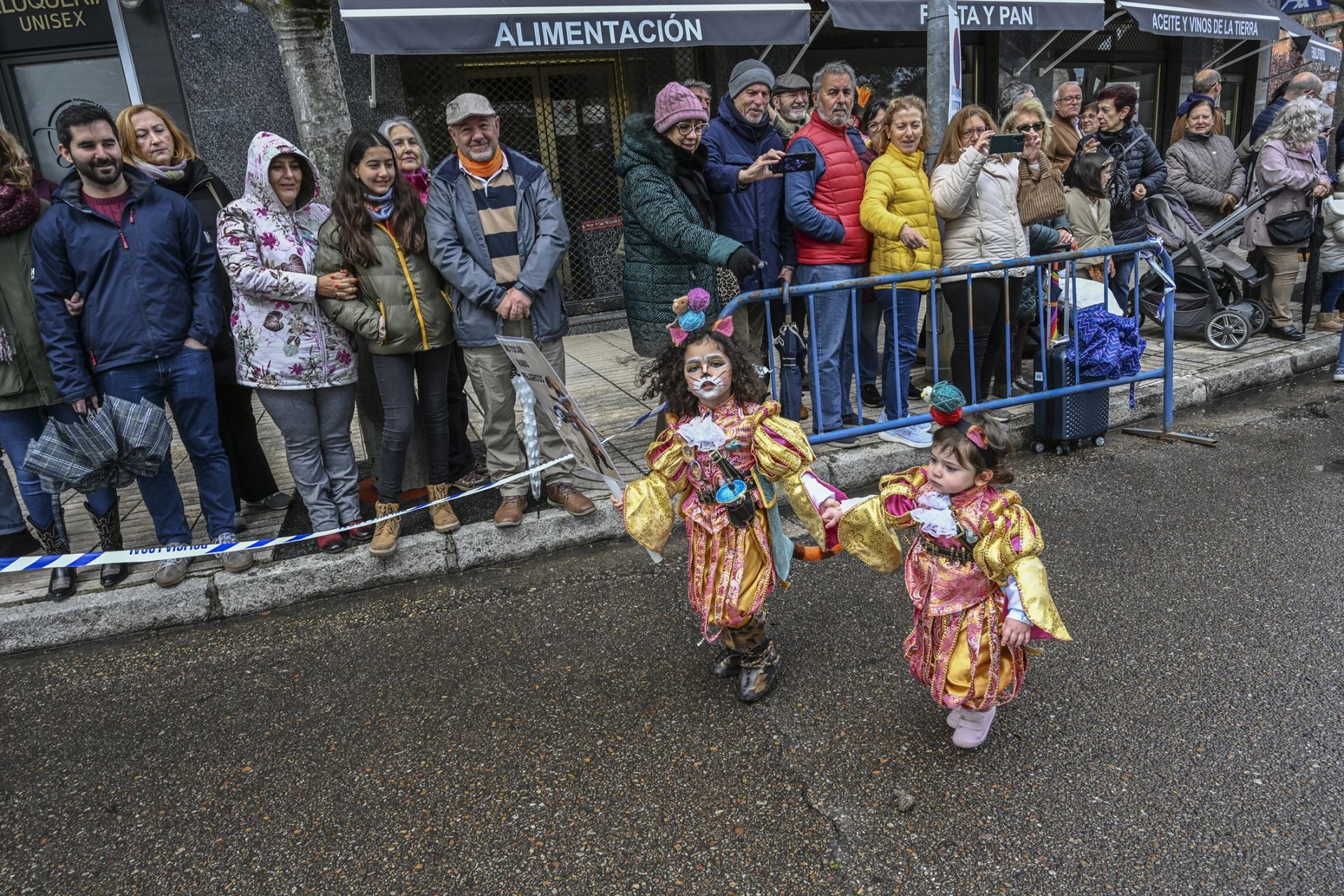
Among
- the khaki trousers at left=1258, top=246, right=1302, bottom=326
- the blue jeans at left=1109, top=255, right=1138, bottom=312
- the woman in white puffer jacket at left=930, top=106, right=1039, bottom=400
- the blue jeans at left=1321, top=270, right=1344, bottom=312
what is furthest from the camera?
the blue jeans at left=1321, top=270, right=1344, bottom=312

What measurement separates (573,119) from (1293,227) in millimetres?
6564

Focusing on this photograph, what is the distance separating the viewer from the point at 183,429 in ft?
14.3

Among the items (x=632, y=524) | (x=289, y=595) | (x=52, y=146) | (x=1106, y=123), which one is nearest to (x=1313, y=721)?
(x=632, y=524)

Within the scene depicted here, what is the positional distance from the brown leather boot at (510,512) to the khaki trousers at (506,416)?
1.6 inches

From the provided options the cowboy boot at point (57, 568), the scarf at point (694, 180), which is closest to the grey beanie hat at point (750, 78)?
the scarf at point (694, 180)

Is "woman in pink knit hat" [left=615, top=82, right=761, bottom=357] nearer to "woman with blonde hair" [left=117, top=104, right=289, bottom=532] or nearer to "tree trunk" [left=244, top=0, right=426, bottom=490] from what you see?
"tree trunk" [left=244, top=0, right=426, bottom=490]

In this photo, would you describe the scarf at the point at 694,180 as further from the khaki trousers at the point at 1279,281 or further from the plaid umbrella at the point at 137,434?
the khaki trousers at the point at 1279,281

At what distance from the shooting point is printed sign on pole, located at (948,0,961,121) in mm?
5508

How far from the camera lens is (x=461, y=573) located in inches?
175

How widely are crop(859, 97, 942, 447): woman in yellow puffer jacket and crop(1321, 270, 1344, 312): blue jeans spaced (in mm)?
4292

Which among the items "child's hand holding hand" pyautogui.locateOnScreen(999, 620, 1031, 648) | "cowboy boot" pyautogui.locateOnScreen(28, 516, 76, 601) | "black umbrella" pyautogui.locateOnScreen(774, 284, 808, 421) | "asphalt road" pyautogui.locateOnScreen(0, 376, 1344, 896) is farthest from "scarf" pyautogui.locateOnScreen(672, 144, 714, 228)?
"cowboy boot" pyautogui.locateOnScreen(28, 516, 76, 601)

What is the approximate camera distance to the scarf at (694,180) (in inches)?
182

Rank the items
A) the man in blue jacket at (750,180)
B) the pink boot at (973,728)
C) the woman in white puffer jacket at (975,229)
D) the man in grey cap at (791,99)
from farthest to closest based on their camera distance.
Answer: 1. the man in grey cap at (791,99)
2. the woman in white puffer jacket at (975,229)
3. the man in blue jacket at (750,180)
4. the pink boot at (973,728)

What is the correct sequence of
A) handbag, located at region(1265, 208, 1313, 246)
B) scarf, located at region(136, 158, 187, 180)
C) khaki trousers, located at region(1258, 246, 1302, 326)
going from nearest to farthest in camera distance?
1. scarf, located at region(136, 158, 187, 180)
2. handbag, located at region(1265, 208, 1313, 246)
3. khaki trousers, located at region(1258, 246, 1302, 326)
